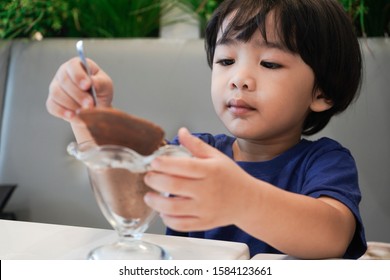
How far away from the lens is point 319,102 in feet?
3.40

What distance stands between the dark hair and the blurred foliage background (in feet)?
2.09

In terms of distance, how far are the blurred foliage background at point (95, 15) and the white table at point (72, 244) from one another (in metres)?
1.03

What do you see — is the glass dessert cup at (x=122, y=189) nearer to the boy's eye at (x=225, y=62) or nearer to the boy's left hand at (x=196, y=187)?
the boy's left hand at (x=196, y=187)

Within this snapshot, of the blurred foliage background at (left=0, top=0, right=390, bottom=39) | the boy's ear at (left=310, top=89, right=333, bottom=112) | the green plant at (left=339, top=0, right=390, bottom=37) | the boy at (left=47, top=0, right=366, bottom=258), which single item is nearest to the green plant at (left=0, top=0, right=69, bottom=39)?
the blurred foliage background at (left=0, top=0, right=390, bottom=39)

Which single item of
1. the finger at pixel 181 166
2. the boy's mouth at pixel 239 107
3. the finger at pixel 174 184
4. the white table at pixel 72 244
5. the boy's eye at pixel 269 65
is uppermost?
the boy's eye at pixel 269 65

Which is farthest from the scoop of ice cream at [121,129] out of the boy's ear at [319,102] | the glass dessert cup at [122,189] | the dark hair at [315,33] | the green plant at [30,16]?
the green plant at [30,16]

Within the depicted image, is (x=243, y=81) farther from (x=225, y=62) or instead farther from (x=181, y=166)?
(x=181, y=166)

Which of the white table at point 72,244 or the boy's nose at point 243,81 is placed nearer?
the white table at point 72,244

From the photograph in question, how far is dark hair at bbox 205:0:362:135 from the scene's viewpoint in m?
0.93

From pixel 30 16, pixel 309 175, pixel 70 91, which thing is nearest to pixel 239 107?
pixel 309 175

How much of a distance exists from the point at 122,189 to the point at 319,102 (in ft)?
1.91

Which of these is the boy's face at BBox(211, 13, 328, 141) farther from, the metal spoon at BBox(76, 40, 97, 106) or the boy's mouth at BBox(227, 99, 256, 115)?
the metal spoon at BBox(76, 40, 97, 106)

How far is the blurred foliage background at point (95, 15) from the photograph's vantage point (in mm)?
1682
